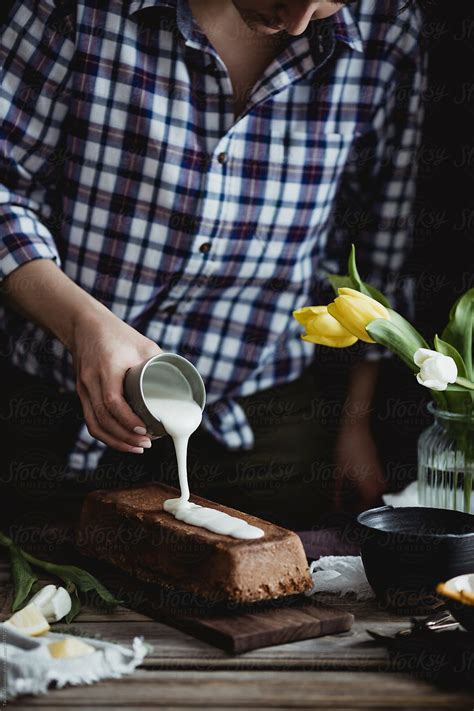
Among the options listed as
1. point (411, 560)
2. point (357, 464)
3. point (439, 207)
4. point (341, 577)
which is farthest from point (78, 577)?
point (439, 207)

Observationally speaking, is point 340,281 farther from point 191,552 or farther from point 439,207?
point 439,207

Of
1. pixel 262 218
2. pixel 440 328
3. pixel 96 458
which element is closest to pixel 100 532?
pixel 96 458

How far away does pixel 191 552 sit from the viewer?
1.49 m

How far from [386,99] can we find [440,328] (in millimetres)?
587

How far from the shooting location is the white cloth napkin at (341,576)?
5.05ft

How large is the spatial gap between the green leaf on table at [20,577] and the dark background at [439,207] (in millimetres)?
1051

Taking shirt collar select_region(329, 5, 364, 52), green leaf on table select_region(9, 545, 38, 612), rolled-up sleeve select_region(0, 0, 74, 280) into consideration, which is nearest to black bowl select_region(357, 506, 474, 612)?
green leaf on table select_region(9, 545, 38, 612)

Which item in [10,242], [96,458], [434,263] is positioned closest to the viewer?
[10,242]

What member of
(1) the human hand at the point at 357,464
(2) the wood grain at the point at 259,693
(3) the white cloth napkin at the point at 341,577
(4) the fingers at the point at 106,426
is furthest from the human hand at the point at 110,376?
(1) the human hand at the point at 357,464

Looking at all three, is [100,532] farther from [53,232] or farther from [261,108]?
[261,108]

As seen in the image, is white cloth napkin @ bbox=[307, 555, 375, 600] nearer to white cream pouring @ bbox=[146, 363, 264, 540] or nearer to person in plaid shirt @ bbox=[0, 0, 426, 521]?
white cream pouring @ bbox=[146, 363, 264, 540]

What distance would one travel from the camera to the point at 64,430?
7.22ft

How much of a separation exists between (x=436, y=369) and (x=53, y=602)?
0.67 m

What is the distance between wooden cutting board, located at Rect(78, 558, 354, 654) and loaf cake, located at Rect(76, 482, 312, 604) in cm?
2
